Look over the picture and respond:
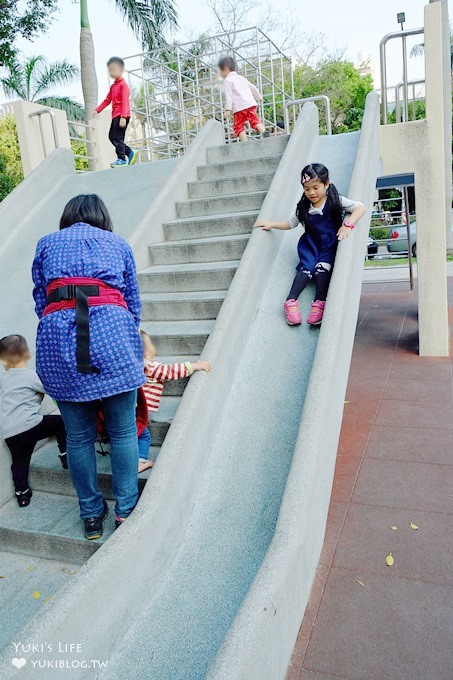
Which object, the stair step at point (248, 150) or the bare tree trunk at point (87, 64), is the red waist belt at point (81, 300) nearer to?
the stair step at point (248, 150)

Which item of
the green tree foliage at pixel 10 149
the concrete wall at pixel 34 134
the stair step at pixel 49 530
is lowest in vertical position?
the stair step at pixel 49 530

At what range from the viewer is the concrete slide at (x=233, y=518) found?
225cm

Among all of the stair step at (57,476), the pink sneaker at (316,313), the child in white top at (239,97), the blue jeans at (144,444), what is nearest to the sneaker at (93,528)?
the stair step at (57,476)

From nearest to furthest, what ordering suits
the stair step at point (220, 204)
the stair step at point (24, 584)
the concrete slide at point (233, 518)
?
the concrete slide at point (233, 518)
the stair step at point (24, 584)
the stair step at point (220, 204)

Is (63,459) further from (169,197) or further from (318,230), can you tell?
(169,197)

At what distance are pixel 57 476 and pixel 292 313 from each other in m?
2.15

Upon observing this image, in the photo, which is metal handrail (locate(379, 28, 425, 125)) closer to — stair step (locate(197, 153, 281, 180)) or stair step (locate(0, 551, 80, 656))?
stair step (locate(197, 153, 281, 180))

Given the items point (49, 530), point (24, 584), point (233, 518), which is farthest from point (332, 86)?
point (24, 584)

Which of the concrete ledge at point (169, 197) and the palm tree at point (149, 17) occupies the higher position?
the palm tree at point (149, 17)

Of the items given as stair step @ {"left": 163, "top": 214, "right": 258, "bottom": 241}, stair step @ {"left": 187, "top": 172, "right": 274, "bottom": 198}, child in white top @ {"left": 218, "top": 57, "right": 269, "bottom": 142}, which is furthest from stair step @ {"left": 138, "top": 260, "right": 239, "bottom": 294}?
child in white top @ {"left": 218, "top": 57, "right": 269, "bottom": 142}

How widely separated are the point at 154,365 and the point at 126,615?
4.94ft

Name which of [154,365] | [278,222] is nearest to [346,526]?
[154,365]

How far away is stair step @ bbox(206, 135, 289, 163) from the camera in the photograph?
6457mm

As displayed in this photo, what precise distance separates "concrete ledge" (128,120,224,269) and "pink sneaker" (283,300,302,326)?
171 centimetres
